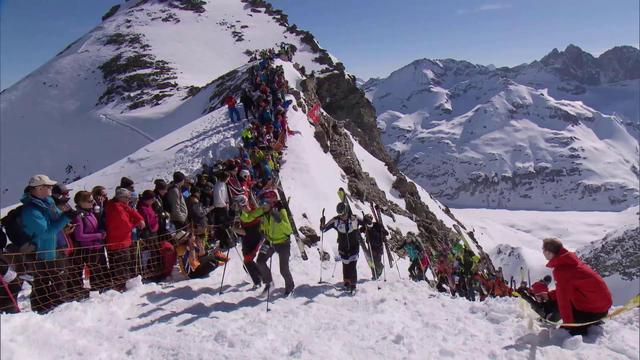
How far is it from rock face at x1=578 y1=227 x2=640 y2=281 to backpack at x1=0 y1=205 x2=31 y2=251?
13095 cm

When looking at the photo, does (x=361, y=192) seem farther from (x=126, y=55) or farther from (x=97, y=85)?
(x=126, y=55)

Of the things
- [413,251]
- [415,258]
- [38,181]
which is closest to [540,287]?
[413,251]

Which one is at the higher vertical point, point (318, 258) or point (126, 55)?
point (126, 55)

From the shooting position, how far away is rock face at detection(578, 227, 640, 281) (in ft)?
379

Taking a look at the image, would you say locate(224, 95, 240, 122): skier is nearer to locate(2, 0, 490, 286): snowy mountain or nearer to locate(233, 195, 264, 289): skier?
locate(2, 0, 490, 286): snowy mountain

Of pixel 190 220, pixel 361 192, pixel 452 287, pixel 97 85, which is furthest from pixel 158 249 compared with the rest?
pixel 97 85

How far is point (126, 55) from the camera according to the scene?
240 feet

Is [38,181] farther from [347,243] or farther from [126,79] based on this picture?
[126,79]

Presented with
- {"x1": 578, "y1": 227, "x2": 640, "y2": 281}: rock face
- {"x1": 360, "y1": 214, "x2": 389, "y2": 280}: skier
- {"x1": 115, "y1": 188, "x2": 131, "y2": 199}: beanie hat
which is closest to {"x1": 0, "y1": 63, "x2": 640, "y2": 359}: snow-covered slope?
{"x1": 360, "y1": 214, "x2": 389, "y2": 280}: skier

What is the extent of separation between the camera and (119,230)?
906 centimetres

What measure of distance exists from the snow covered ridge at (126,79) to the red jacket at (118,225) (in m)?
31.3

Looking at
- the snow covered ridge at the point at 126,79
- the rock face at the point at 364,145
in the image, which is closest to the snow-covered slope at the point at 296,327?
the rock face at the point at 364,145

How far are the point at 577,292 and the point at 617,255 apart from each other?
470ft

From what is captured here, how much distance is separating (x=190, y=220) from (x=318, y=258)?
3.88 metres
